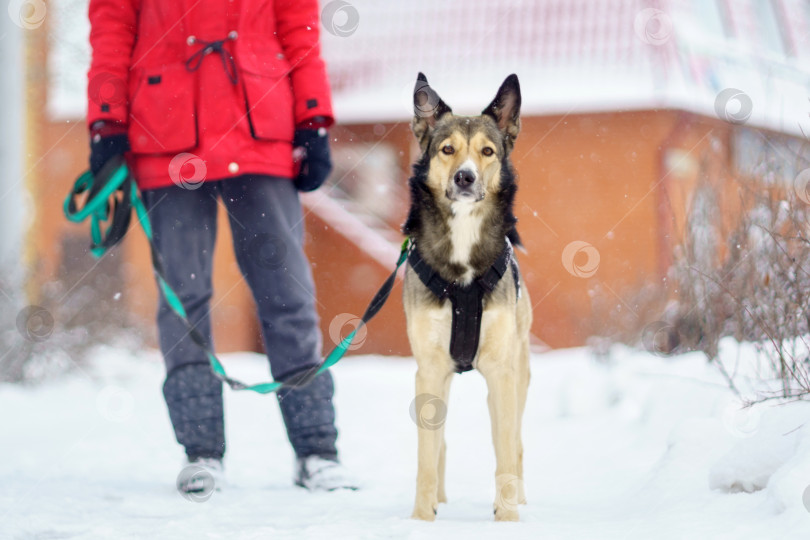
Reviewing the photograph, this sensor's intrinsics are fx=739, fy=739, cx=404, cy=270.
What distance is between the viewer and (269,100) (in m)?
3.37

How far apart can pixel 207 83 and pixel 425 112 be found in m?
1.07

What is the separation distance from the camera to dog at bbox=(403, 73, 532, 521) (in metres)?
2.65

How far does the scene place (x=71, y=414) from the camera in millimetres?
5934

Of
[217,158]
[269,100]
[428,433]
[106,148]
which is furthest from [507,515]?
[106,148]

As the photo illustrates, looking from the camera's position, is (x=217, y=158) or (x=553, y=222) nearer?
(x=217, y=158)

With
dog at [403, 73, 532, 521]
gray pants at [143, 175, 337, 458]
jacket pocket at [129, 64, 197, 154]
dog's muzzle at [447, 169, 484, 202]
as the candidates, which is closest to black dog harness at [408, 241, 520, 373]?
dog at [403, 73, 532, 521]

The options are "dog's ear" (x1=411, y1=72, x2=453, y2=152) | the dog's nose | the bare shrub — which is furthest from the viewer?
the bare shrub

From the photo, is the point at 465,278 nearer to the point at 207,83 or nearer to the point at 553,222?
the point at 207,83

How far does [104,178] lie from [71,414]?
328 cm

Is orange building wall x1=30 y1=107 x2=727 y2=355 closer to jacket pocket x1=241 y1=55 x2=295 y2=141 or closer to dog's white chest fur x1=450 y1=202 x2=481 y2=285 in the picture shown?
jacket pocket x1=241 y1=55 x2=295 y2=141

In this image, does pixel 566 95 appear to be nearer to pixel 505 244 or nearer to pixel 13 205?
pixel 13 205

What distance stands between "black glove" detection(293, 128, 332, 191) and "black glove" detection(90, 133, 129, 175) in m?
0.79

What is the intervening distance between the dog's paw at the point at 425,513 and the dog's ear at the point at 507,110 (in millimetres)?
1438

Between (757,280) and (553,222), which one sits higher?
(553,222)
